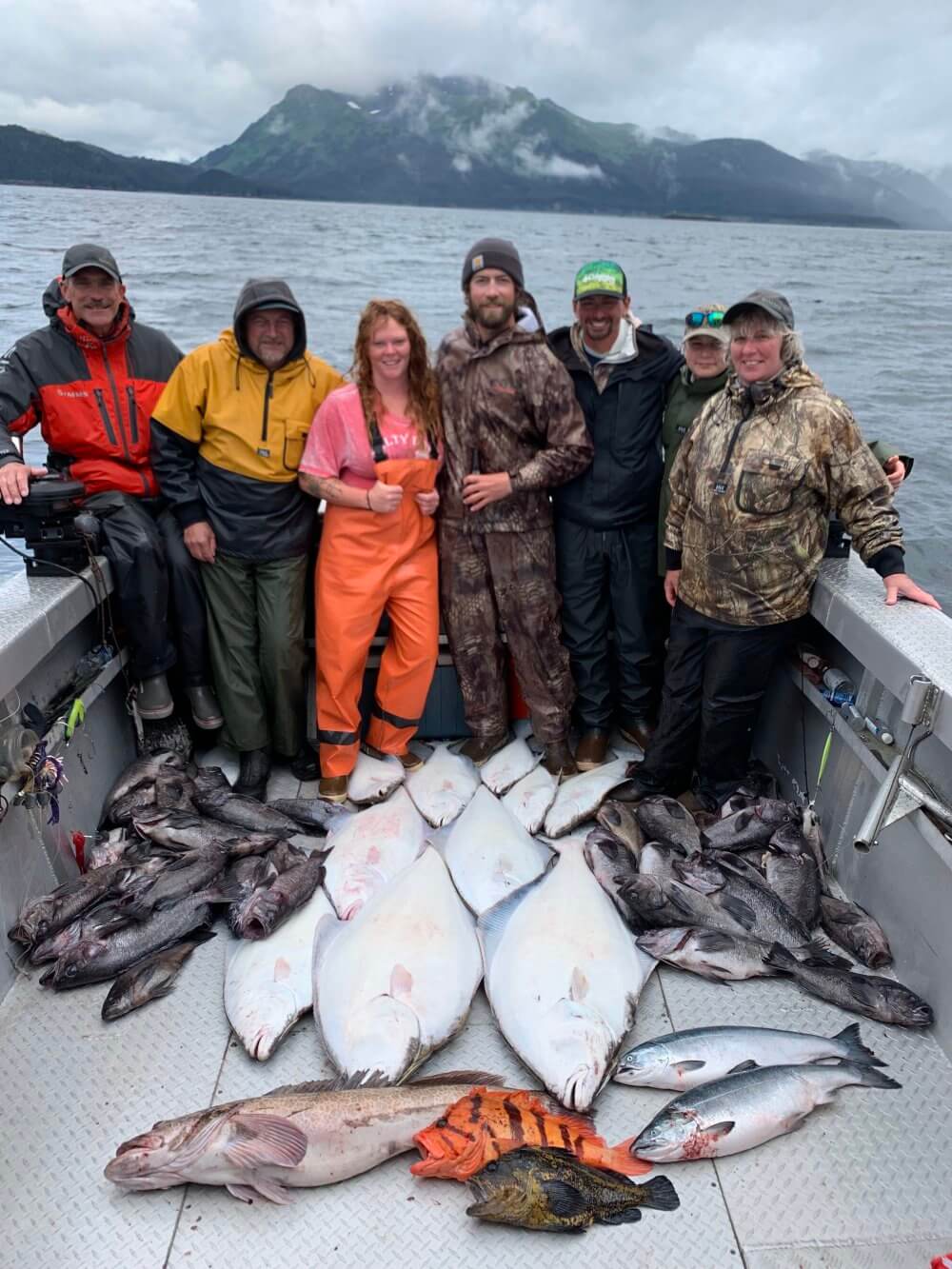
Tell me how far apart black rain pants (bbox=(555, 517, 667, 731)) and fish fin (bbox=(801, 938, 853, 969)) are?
152 centimetres

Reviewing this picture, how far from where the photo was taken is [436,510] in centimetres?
416

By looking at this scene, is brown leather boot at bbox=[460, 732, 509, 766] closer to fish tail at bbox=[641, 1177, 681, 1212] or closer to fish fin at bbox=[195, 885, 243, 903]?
fish fin at bbox=[195, 885, 243, 903]

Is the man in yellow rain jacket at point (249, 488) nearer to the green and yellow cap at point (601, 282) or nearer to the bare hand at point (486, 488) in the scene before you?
the bare hand at point (486, 488)

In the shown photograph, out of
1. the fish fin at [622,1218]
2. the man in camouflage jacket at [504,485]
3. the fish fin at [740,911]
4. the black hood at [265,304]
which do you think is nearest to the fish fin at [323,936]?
the fish fin at [622,1218]

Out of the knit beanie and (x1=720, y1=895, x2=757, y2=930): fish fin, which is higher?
the knit beanie

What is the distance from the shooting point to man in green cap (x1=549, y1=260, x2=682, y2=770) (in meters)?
4.01

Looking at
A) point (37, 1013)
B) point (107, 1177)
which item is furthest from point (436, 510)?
point (107, 1177)

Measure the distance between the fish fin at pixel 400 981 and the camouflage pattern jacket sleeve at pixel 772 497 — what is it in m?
1.82

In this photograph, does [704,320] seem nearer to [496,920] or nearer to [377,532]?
[377,532]

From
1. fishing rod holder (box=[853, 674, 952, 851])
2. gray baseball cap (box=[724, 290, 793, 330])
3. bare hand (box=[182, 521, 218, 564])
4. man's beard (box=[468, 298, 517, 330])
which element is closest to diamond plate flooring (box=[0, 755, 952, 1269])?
fishing rod holder (box=[853, 674, 952, 851])

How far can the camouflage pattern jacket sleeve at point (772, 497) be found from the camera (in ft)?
11.1

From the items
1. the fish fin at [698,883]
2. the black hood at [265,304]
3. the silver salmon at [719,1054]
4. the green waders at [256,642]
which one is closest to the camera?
the silver salmon at [719,1054]

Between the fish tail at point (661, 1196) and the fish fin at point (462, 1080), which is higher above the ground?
the fish fin at point (462, 1080)

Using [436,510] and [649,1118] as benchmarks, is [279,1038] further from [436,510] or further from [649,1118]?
[436,510]
